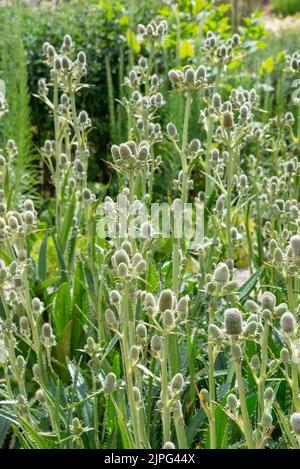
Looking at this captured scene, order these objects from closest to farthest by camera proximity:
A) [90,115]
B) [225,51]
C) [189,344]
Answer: [189,344] → [225,51] → [90,115]

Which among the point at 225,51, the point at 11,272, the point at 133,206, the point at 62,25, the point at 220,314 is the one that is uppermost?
the point at 62,25

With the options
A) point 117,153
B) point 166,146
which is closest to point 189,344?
point 117,153

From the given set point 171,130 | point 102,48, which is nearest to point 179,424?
point 171,130

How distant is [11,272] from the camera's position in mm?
2051

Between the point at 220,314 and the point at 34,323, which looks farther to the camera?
the point at 220,314

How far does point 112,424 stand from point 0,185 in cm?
141

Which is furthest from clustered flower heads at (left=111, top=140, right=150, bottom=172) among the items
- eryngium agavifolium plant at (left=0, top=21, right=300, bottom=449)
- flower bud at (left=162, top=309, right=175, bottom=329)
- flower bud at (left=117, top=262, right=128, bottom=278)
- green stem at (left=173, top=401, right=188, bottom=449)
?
green stem at (left=173, top=401, right=188, bottom=449)

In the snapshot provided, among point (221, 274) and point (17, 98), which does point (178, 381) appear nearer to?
point (221, 274)

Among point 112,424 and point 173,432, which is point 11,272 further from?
point 173,432

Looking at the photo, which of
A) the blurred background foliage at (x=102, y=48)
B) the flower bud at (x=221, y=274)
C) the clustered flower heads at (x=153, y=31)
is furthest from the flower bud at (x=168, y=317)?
the blurred background foliage at (x=102, y=48)

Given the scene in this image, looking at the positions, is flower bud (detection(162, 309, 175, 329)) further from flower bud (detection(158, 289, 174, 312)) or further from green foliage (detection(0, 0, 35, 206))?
green foliage (detection(0, 0, 35, 206))

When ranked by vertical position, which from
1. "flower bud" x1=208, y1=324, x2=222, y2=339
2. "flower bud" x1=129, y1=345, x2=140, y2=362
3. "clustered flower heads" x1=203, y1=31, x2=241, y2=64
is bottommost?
"flower bud" x1=129, y1=345, x2=140, y2=362

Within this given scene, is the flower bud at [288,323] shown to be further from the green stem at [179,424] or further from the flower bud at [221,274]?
the green stem at [179,424]

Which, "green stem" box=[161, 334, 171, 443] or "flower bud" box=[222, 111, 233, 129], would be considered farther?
"flower bud" box=[222, 111, 233, 129]
